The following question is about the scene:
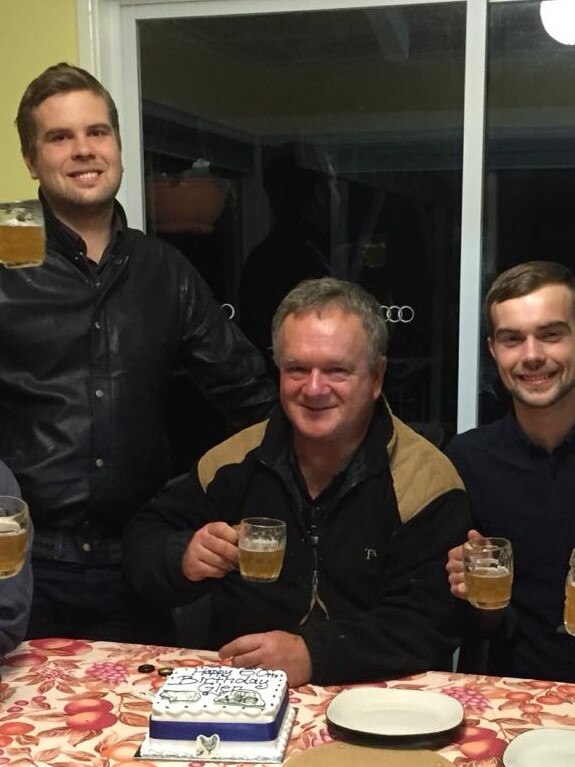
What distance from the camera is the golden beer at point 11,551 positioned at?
1700 mm

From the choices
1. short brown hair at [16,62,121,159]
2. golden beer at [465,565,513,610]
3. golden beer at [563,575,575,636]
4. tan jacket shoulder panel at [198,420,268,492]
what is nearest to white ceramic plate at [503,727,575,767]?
golden beer at [563,575,575,636]

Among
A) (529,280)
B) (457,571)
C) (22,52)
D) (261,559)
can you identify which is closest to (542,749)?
(457,571)

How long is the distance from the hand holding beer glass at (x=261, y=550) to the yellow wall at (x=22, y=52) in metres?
1.70

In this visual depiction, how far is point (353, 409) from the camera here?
222 centimetres

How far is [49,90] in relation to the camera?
8.11ft

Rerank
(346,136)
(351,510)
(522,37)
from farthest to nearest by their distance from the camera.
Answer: (346,136), (522,37), (351,510)

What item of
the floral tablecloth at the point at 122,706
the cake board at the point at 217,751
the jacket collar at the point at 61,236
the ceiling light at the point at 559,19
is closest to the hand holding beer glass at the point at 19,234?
the jacket collar at the point at 61,236

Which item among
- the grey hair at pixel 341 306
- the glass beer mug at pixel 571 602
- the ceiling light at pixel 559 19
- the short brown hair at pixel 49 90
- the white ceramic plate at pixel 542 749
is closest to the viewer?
the white ceramic plate at pixel 542 749

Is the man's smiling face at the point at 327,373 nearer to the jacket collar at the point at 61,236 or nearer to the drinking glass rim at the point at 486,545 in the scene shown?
the drinking glass rim at the point at 486,545

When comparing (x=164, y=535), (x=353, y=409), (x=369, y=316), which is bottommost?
(x=164, y=535)

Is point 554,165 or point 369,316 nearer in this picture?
point 369,316

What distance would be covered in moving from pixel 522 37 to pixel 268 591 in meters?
1.86

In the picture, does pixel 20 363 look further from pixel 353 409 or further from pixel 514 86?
pixel 514 86

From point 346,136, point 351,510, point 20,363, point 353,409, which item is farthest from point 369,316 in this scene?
point 346,136
